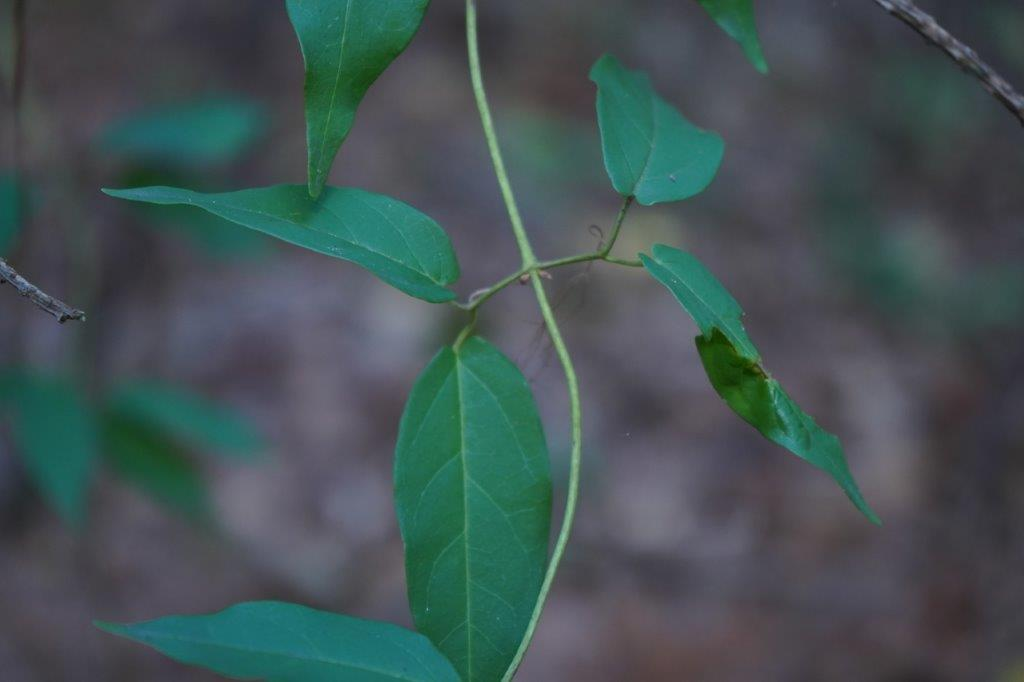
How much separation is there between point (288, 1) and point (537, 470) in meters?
0.51

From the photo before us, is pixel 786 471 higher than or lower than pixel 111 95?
higher

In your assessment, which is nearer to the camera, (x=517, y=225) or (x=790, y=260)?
(x=517, y=225)

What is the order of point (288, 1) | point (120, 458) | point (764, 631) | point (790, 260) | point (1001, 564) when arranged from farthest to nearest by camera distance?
point (790, 260) < point (1001, 564) < point (764, 631) < point (120, 458) < point (288, 1)

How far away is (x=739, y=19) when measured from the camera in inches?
40.6

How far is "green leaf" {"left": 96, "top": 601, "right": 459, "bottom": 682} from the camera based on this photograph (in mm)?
706

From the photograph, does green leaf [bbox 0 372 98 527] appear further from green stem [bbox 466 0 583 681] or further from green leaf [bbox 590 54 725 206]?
green leaf [bbox 590 54 725 206]

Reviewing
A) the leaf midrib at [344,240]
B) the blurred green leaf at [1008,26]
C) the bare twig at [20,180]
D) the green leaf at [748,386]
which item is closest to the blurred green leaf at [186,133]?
the bare twig at [20,180]

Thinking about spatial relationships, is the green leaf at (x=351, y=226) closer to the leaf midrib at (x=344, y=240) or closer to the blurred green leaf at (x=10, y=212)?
the leaf midrib at (x=344, y=240)

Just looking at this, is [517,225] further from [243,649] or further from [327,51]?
[243,649]

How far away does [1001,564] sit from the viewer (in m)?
2.74

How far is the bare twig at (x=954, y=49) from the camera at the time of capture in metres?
0.95

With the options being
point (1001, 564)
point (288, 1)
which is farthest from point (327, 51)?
point (1001, 564)

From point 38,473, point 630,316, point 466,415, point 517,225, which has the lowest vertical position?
point 38,473

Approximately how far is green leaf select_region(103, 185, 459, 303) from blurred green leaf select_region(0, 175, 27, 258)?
0.78 metres
